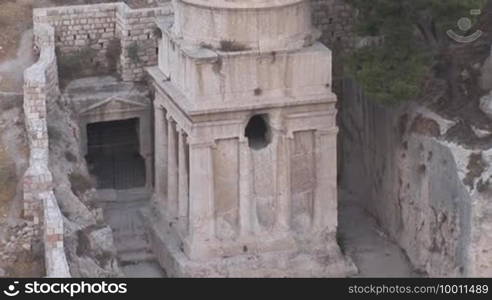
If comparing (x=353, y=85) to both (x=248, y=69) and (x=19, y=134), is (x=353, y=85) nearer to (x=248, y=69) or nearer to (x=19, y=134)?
(x=248, y=69)

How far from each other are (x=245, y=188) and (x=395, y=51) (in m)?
4.67

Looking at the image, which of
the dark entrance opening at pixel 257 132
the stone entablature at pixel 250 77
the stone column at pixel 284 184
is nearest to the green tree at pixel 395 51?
the stone entablature at pixel 250 77

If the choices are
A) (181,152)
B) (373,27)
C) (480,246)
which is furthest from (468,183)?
(181,152)

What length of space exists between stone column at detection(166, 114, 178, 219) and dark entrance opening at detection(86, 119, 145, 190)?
13.4 feet

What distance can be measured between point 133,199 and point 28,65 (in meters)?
4.56

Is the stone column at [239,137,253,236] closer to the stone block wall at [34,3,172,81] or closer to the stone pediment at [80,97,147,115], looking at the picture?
the stone pediment at [80,97,147,115]

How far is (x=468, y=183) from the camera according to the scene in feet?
113

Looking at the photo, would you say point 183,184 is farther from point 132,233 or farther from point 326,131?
point 326,131

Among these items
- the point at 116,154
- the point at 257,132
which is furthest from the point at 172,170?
the point at 116,154

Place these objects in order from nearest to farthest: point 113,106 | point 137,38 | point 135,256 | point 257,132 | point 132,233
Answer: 1. point 257,132
2. point 135,256
3. point 132,233
4. point 113,106
5. point 137,38

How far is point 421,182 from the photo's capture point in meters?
36.8

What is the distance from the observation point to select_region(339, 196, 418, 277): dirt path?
123ft

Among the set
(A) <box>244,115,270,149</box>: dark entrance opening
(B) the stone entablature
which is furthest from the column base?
(B) the stone entablature

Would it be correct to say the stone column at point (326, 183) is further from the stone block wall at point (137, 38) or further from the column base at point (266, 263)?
the stone block wall at point (137, 38)
